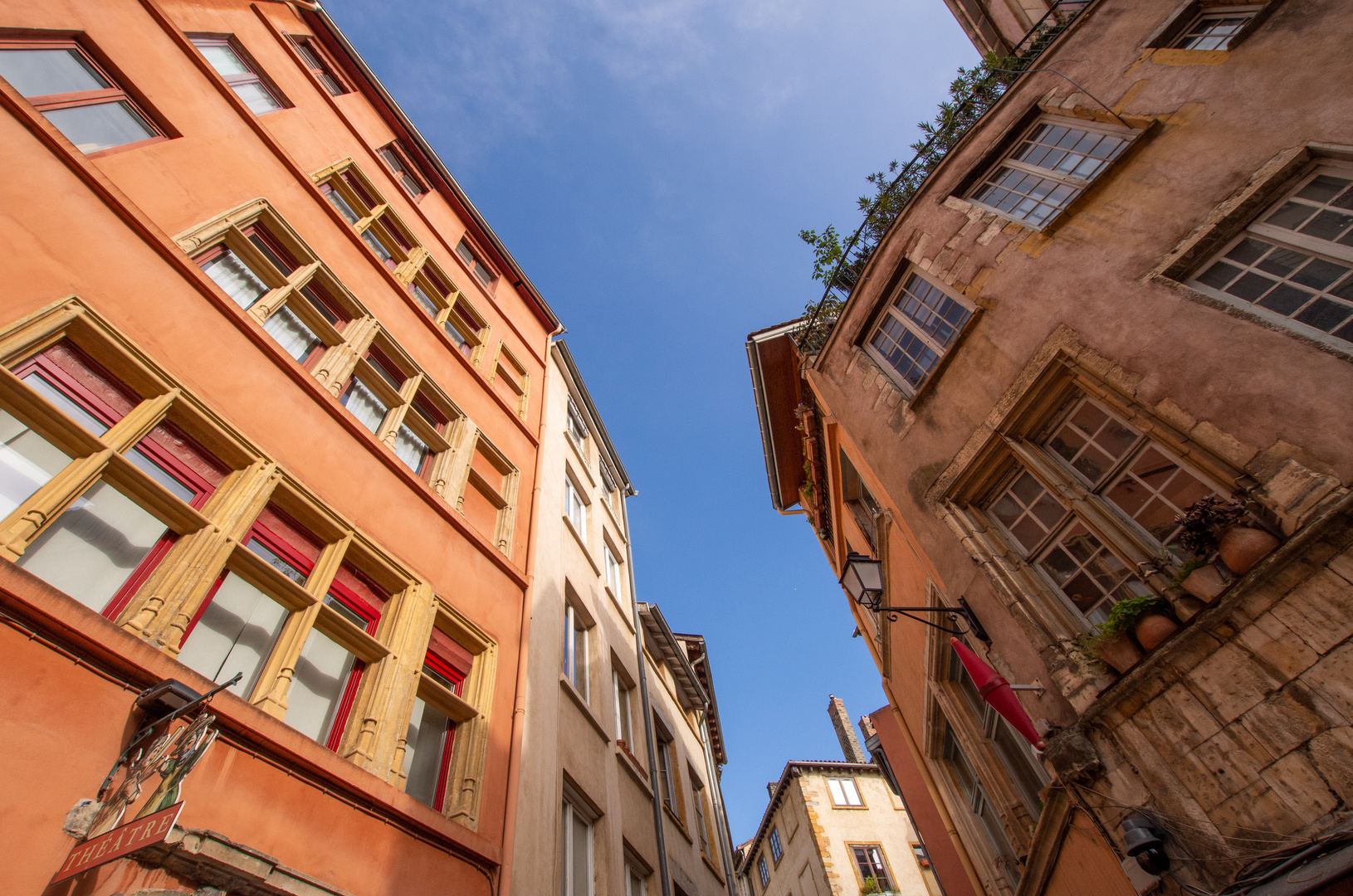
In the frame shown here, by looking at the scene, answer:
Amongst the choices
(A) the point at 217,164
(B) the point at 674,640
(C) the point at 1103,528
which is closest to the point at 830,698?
(B) the point at 674,640

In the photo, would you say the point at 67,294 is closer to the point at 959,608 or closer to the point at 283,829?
the point at 283,829

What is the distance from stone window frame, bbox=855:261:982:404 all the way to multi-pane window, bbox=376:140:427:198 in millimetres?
10060

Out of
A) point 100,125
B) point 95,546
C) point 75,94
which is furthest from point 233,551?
point 75,94

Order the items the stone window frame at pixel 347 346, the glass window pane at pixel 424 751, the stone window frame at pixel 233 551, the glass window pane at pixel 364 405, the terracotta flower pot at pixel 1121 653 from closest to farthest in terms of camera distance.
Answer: the stone window frame at pixel 233 551, the terracotta flower pot at pixel 1121 653, the glass window pane at pixel 424 751, the stone window frame at pixel 347 346, the glass window pane at pixel 364 405

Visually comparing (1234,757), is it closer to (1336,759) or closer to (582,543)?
(1336,759)

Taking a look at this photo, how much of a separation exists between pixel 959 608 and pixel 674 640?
11.1 meters

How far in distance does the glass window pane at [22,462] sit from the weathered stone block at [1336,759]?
24.8ft

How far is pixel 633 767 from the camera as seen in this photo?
10.3 meters

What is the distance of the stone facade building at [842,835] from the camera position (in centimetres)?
2550

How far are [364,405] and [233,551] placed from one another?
3636 mm

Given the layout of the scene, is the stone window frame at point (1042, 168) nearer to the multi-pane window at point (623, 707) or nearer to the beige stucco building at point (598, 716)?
the beige stucco building at point (598, 716)

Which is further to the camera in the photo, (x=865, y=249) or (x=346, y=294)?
(x=865, y=249)

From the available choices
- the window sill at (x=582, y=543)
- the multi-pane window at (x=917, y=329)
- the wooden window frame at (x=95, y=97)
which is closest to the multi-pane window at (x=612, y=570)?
the window sill at (x=582, y=543)

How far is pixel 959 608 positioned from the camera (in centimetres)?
641
